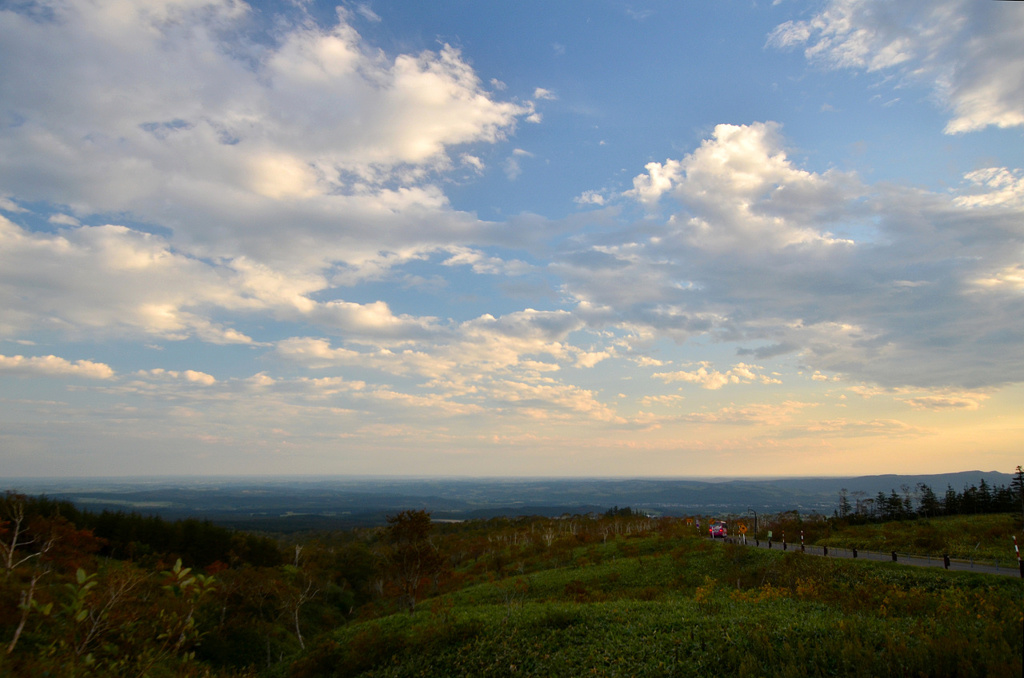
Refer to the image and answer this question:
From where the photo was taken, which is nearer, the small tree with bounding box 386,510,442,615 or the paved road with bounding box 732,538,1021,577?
the paved road with bounding box 732,538,1021,577

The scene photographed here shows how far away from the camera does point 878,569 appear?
28.3 m

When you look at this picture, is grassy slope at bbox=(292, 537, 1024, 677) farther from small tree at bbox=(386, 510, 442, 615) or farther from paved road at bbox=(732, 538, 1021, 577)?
small tree at bbox=(386, 510, 442, 615)

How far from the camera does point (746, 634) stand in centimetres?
1510

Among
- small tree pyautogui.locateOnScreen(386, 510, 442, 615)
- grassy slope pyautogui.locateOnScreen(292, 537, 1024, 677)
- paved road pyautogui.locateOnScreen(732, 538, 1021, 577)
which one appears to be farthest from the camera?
small tree pyautogui.locateOnScreen(386, 510, 442, 615)

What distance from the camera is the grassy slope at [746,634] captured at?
11.8 m

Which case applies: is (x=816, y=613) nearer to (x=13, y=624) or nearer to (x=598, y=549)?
(x=13, y=624)

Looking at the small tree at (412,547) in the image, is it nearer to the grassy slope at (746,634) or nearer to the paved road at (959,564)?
the grassy slope at (746,634)

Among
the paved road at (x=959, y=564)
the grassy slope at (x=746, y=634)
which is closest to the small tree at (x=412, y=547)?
the grassy slope at (x=746, y=634)

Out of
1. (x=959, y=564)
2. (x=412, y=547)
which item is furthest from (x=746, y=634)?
(x=959, y=564)

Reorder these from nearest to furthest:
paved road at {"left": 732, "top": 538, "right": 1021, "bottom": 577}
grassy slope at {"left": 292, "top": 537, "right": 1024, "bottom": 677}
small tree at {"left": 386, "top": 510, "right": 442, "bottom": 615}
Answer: grassy slope at {"left": 292, "top": 537, "right": 1024, "bottom": 677} < paved road at {"left": 732, "top": 538, "right": 1021, "bottom": 577} < small tree at {"left": 386, "top": 510, "right": 442, "bottom": 615}

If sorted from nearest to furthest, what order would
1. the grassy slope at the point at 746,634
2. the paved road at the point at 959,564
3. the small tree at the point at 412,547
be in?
the grassy slope at the point at 746,634 → the paved road at the point at 959,564 → the small tree at the point at 412,547

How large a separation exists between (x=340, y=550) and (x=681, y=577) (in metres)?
66.0

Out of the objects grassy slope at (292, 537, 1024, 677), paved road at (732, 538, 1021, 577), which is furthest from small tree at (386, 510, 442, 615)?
paved road at (732, 538, 1021, 577)

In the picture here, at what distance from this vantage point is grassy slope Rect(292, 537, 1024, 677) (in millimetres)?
11812
